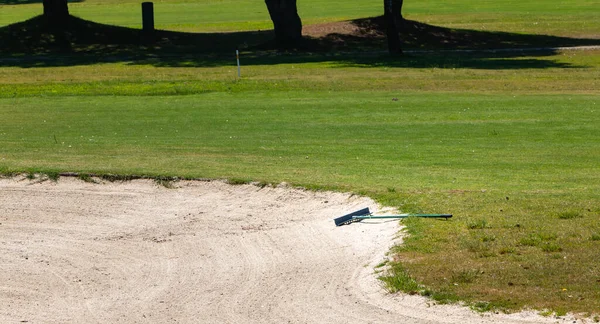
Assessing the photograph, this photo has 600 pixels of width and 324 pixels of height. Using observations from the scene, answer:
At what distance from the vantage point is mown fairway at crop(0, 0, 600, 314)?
10406 millimetres

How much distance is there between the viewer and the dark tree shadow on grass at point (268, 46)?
1497 inches

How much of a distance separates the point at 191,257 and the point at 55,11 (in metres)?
38.8

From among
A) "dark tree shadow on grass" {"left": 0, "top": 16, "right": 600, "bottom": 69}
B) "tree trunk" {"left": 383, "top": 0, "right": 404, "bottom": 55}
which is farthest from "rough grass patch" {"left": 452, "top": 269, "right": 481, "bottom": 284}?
"tree trunk" {"left": 383, "top": 0, "right": 404, "bottom": 55}

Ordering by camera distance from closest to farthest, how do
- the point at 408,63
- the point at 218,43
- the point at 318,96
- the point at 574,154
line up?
the point at 574,154, the point at 318,96, the point at 408,63, the point at 218,43

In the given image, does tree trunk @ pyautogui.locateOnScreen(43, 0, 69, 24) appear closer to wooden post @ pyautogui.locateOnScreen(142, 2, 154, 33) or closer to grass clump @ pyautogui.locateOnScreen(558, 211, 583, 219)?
wooden post @ pyautogui.locateOnScreen(142, 2, 154, 33)

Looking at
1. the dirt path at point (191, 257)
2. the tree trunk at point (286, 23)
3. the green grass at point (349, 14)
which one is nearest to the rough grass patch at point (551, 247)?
the dirt path at point (191, 257)

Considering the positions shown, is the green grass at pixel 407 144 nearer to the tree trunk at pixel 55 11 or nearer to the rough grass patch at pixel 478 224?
the rough grass patch at pixel 478 224

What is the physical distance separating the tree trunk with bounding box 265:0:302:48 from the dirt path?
28.8m

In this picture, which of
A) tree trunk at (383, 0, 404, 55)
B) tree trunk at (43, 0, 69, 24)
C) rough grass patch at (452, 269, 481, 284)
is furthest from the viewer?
tree trunk at (43, 0, 69, 24)

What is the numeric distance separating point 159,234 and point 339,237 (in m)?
2.38

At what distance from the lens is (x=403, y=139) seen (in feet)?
61.8

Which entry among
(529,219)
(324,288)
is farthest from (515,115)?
(324,288)

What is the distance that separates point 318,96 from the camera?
26.0m

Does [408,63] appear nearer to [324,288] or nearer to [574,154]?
[574,154]
